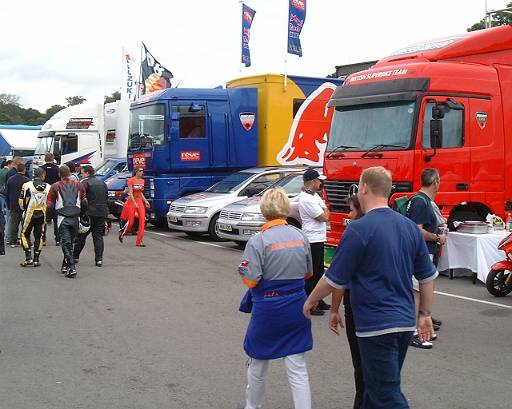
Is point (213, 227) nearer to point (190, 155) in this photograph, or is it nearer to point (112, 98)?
point (190, 155)

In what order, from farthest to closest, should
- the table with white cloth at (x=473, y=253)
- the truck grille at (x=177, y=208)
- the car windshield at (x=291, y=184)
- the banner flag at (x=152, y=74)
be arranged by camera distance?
the banner flag at (x=152, y=74) < the truck grille at (x=177, y=208) < the car windshield at (x=291, y=184) < the table with white cloth at (x=473, y=253)

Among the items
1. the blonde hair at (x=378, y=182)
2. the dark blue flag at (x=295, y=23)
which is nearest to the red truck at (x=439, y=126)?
the blonde hair at (x=378, y=182)

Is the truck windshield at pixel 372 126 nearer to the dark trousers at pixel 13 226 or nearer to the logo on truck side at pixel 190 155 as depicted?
the logo on truck side at pixel 190 155

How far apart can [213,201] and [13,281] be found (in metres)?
6.20

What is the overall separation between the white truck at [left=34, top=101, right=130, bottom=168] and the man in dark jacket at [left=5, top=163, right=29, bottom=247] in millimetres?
11080

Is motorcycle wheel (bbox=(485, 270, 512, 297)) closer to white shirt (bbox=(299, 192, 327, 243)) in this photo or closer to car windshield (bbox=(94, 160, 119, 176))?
white shirt (bbox=(299, 192, 327, 243))

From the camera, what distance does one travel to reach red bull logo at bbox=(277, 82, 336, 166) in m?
18.2

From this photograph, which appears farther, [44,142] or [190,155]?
[44,142]

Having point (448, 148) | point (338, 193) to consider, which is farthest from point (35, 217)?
point (448, 148)

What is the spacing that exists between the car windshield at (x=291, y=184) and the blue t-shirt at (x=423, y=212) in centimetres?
783

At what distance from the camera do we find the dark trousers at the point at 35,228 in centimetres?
1169

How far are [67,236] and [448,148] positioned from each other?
6320 millimetres

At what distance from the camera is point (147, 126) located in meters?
17.9

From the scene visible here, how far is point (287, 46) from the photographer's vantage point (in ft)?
63.9
